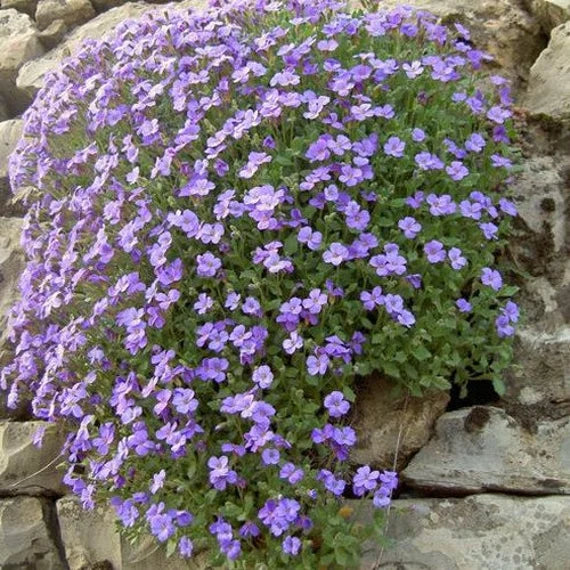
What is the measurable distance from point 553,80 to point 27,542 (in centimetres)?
321

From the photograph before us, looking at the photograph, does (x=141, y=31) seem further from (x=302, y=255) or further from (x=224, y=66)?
(x=302, y=255)

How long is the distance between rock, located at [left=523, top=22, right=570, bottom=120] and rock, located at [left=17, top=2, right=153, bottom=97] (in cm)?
266

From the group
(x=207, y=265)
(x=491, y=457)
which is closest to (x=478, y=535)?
(x=491, y=457)

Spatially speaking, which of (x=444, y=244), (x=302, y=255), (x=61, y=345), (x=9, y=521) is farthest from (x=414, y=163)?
(x=9, y=521)

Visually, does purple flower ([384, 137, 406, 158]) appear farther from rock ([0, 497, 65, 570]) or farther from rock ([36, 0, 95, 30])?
rock ([36, 0, 95, 30])

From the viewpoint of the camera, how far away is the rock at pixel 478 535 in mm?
2855

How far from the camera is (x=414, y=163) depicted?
3393 mm

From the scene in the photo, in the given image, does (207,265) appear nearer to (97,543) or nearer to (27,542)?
(97,543)

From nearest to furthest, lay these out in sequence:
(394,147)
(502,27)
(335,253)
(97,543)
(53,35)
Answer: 1. (335,253)
2. (394,147)
3. (97,543)
4. (502,27)
5. (53,35)

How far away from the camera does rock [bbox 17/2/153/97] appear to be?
5727 mm

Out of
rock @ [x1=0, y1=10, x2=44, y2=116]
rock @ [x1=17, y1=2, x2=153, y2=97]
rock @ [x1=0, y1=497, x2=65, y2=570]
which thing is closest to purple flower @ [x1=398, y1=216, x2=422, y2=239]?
rock @ [x1=0, y1=497, x2=65, y2=570]

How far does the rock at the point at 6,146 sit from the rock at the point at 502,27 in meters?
2.48

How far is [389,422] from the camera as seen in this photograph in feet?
10.6

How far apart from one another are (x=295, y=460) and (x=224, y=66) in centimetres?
172
